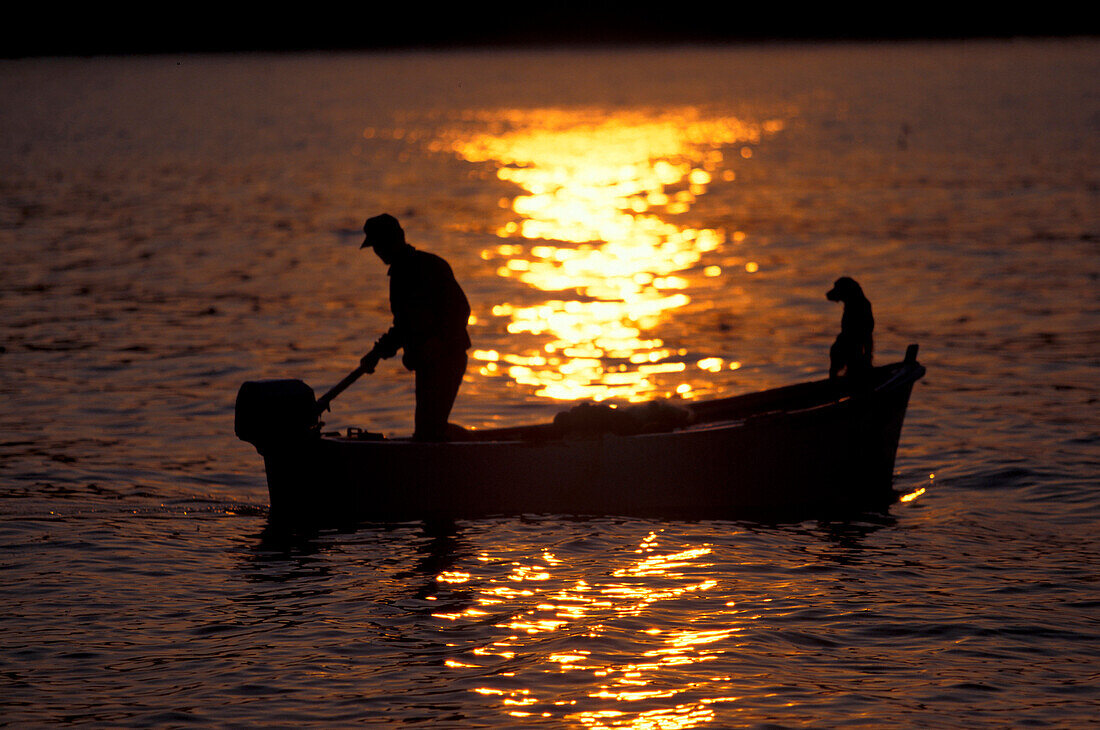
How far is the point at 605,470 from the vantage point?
39.6ft

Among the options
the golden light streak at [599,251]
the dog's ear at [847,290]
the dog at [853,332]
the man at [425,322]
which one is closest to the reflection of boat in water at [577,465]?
the dog at [853,332]

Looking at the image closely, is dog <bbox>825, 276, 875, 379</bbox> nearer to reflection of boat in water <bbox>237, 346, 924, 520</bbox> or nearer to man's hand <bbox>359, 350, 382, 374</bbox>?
reflection of boat in water <bbox>237, 346, 924, 520</bbox>

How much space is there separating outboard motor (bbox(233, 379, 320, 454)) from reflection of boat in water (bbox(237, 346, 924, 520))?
0.01 metres

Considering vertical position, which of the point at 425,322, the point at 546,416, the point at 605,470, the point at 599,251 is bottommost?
the point at 605,470

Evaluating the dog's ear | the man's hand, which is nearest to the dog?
the dog's ear

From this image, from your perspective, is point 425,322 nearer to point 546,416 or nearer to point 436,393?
point 436,393

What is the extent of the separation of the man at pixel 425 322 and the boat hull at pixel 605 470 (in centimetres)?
43

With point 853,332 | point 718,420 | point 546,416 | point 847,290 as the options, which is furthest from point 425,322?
point 546,416

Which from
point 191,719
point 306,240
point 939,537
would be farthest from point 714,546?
point 306,240

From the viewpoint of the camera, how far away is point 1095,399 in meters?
16.9

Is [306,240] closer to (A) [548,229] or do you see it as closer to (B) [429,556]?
(A) [548,229]

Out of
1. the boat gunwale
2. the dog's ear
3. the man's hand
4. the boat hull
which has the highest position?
the dog's ear

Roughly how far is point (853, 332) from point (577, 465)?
2.63 m

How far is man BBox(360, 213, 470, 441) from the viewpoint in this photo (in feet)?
38.0
